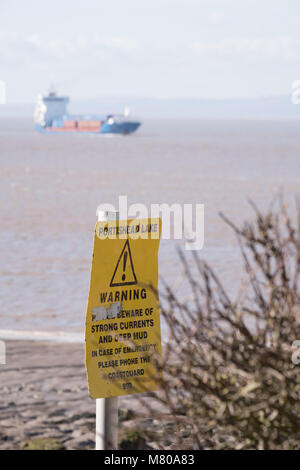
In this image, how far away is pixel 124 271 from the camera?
3.28 m

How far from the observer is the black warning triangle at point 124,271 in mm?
3254

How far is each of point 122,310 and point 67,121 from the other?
414ft

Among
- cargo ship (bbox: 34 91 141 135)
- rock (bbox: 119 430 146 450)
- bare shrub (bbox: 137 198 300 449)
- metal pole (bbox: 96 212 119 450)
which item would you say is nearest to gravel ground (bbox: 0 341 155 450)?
rock (bbox: 119 430 146 450)

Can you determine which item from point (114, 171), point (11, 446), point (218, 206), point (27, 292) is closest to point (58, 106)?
point (114, 171)

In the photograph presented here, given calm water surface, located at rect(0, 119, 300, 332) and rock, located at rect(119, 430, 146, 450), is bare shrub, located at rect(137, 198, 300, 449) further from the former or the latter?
rock, located at rect(119, 430, 146, 450)

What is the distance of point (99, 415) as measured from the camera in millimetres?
3373

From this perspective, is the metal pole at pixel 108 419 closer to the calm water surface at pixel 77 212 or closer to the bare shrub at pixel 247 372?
the bare shrub at pixel 247 372

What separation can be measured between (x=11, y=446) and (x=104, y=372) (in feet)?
8.79

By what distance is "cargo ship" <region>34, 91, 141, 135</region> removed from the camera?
4902 inches

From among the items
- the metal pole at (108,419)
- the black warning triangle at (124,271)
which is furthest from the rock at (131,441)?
the black warning triangle at (124,271)

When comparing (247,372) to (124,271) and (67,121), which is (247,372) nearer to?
(124,271)

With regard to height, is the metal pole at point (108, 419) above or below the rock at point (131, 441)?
above

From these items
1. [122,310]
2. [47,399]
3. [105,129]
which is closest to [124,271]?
[122,310]
